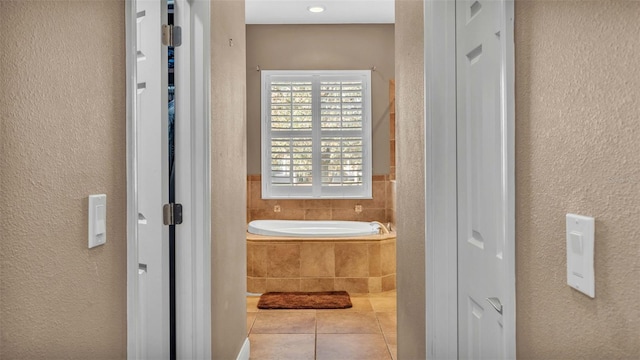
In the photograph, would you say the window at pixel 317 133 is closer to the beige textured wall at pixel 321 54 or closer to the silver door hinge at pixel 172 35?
the beige textured wall at pixel 321 54

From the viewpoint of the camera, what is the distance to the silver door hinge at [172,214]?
1.73 meters

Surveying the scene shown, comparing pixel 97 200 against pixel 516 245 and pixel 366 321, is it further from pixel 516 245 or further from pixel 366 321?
pixel 366 321

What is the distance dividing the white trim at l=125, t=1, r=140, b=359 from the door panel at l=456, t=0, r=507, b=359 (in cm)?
92

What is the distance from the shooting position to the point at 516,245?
0.92 m

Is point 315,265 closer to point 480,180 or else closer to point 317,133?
point 317,133

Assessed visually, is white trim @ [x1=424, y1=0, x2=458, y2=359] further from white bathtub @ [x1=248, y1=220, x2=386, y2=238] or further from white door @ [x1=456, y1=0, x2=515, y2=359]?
white bathtub @ [x1=248, y1=220, x2=386, y2=238]

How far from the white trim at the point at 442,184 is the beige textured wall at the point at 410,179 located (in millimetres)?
109

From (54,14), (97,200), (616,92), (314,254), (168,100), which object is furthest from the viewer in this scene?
(314,254)

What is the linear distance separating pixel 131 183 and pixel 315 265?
327 cm

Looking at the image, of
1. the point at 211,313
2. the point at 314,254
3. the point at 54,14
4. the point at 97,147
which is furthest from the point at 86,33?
the point at 314,254

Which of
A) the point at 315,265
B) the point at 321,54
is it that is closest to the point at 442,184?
the point at 315,265

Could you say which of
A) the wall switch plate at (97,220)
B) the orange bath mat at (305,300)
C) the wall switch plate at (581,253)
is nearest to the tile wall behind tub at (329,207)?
the orange bath mat at (305,300)

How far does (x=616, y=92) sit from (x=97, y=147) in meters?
0.98

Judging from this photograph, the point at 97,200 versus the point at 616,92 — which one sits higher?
the point at 616,92
